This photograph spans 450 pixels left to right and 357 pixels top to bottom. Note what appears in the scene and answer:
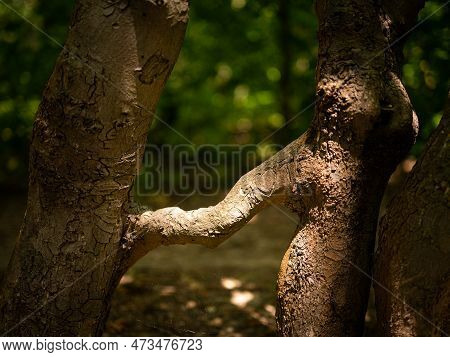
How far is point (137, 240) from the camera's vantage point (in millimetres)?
2824

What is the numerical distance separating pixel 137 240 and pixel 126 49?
987mm

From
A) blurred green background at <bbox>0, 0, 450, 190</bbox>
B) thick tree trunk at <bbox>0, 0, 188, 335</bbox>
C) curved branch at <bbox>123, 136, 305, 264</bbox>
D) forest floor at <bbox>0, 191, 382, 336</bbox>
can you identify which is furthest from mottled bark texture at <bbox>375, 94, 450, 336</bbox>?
blurred green background at <bbox>0, 0, 450, 190</bbox>

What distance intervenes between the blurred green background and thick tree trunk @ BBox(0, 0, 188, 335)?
8.13ft

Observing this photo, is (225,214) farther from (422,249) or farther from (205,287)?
(205,287)

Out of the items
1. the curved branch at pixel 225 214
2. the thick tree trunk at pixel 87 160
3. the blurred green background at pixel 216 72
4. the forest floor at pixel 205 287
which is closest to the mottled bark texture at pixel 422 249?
the curved branch at pixel 225 214

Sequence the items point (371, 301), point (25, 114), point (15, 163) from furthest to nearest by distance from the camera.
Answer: point (15, 163), point (25, 114), point (371, 301)

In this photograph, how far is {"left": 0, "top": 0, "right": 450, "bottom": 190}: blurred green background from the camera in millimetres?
6043

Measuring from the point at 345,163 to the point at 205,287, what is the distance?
273 cm

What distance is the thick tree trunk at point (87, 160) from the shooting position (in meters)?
2.42

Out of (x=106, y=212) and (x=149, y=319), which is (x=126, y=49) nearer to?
(x=106, y=212)

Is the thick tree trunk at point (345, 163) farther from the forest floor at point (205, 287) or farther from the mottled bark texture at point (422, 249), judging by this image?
the forest floor at point (205, 287)

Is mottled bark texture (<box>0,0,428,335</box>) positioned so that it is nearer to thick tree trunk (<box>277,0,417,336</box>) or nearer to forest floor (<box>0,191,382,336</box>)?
thick tree trunk (<box>277,0,417,336</box>)

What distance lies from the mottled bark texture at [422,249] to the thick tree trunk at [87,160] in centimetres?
124
